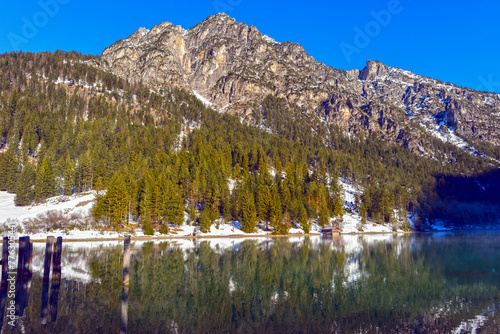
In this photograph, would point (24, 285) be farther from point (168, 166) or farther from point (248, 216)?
point (168, 166)

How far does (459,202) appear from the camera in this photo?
16625 cm

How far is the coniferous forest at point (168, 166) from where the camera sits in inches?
3305

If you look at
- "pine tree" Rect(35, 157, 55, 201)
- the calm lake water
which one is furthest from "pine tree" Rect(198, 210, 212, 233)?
"pine tree" Rect(35, 157, 55, 201)

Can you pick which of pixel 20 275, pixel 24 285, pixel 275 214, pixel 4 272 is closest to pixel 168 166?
pixel 275 214

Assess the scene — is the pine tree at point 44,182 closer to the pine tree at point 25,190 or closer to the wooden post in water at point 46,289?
the pine tree at point 25,190

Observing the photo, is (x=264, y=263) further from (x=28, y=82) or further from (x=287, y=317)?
(x=28, y=82)

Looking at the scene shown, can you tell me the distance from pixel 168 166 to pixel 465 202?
159636 mm

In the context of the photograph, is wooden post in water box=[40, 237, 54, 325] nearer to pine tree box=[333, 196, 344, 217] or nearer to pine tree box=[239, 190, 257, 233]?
pine tree box=[239, 190, 257, 233]

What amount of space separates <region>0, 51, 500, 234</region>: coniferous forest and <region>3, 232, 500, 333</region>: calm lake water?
147 feet

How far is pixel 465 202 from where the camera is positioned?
170m

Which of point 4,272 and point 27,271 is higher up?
point 4,272

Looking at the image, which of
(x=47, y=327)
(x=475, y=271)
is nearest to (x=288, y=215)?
(x=475, y=271)

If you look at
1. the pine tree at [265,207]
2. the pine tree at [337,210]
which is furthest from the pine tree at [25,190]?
the pine tree at [337,210]

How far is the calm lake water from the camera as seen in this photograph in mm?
16141
